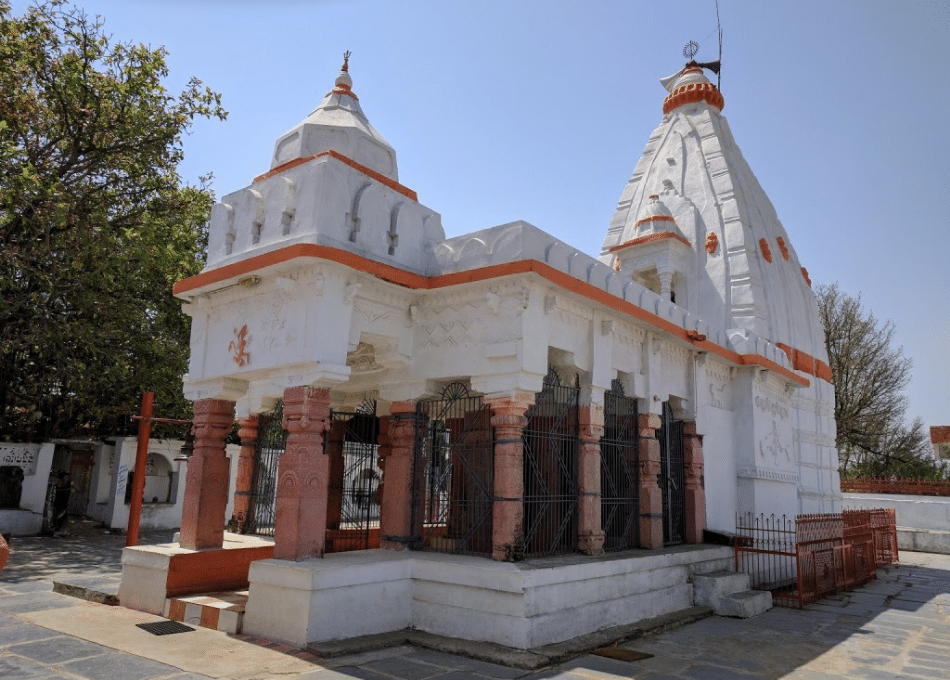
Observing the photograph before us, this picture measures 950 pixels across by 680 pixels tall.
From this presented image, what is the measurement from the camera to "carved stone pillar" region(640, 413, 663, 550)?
8.82 m

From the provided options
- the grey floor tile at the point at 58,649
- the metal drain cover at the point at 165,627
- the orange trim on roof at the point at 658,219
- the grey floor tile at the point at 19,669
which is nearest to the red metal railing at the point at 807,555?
the orange trim on roof at the point at 658,219

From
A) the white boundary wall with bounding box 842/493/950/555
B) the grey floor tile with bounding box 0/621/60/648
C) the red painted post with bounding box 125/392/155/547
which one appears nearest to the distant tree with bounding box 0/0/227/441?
the red painted post with bounding box 125/392/155/547

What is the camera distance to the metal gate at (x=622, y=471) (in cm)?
877

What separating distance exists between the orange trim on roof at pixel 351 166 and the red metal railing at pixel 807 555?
20.5ft

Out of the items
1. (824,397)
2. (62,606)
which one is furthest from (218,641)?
(824,397)

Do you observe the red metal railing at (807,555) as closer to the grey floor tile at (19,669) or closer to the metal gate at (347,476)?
the metal gate at (347,476)

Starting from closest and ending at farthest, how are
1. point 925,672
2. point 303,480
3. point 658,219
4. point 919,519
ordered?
point 925,672, point 303,480, point 658,219, point 919,519

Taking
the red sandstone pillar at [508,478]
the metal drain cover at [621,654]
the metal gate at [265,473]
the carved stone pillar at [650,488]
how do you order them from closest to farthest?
the metal drain cover at [621,654] → the red sandstone pillar at [508,478] → the metal gate at [265,473] → the carved stone pillar at [650,488]

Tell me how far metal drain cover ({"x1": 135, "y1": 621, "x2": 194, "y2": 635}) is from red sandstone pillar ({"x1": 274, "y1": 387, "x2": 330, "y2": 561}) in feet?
3.60

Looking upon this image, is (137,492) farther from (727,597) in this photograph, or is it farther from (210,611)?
(727,597)

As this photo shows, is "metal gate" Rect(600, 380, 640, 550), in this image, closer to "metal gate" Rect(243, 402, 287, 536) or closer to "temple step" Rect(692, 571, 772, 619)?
"temple step" Rect(692, 571, 772, 619)

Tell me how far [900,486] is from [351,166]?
69.3ft

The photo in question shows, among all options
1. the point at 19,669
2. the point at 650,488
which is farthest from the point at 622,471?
the point at 19,669

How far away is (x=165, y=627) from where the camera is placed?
21.1 feet
